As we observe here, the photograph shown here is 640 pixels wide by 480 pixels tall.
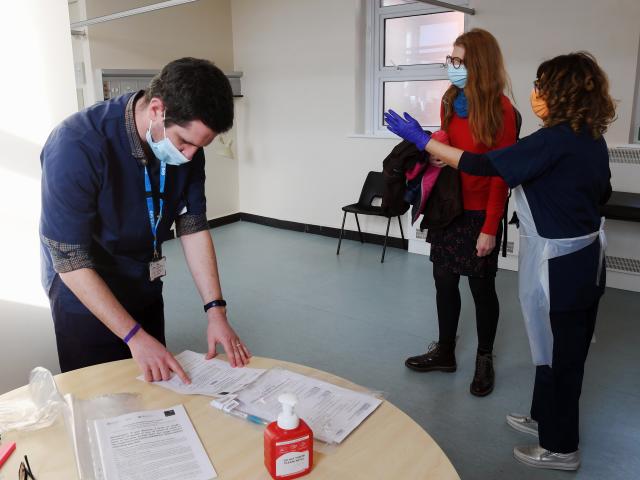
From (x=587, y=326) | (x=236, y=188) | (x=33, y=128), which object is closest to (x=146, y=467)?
(x=33, y=128)

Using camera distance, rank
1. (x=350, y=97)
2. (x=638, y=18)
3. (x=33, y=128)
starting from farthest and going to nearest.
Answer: (x=350, y=97) → (x=638, y=18) → (x=33, y=128)

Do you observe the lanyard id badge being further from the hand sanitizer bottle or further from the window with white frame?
the window with white frame

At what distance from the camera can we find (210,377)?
1393 mm

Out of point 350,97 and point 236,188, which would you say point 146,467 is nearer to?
point 350,97

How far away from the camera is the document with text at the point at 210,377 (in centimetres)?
133

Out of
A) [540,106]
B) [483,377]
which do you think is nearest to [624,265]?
[483,377]

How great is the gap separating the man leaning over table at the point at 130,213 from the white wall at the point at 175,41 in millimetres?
3650

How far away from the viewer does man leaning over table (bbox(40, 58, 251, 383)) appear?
1314mm

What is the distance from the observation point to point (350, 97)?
5.13 m

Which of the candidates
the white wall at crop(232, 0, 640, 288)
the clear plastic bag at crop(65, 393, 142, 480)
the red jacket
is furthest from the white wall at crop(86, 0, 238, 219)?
the clear plastic bag at crop(65, 393, 142, 480)

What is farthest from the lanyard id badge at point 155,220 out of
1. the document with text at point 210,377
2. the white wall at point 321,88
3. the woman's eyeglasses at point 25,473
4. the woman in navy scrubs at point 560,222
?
the white wall at point 321,88

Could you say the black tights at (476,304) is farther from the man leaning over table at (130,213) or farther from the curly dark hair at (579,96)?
the man leaning over table at (130,213)

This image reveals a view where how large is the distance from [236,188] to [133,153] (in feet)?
15.7

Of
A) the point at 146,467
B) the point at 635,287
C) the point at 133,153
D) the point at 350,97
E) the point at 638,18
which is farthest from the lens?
the point at 350,97
